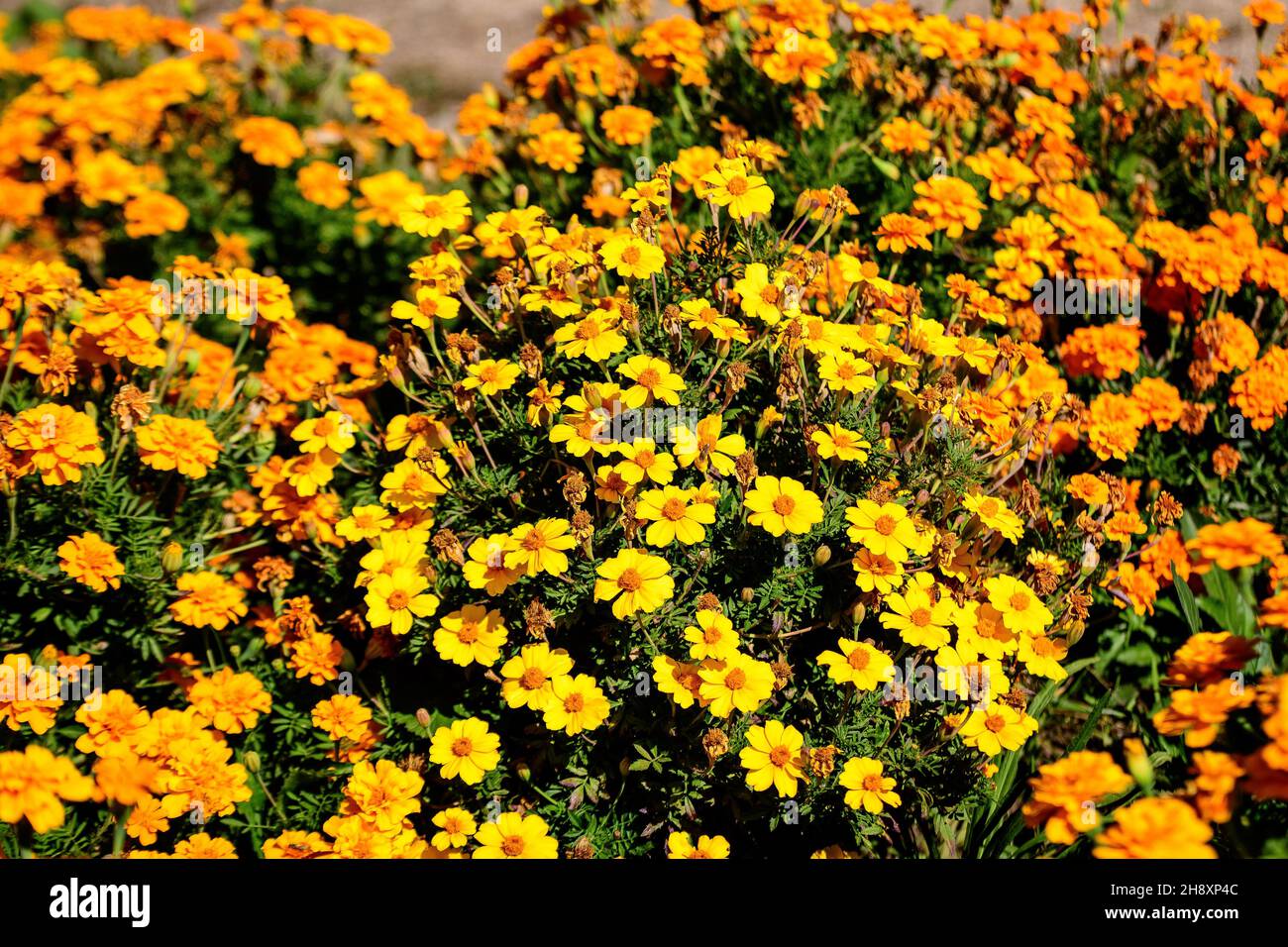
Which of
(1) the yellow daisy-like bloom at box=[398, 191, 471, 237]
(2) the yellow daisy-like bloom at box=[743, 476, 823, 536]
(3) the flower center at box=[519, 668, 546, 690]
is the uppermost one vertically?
(1) the yellow daisy-like bloom at box=[398, 191, 471, 237]

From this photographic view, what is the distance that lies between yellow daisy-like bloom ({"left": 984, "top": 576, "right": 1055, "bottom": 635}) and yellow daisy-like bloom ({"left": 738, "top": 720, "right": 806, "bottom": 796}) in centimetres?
52

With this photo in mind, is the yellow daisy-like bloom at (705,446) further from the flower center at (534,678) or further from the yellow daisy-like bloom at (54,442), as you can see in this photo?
the yellow daisy-like bloom at (54,442)

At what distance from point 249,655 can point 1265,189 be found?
3387 millimetres

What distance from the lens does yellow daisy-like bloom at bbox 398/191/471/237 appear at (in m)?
2.67

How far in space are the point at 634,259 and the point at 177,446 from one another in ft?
4.03

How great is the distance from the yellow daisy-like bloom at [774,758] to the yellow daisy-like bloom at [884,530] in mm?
412

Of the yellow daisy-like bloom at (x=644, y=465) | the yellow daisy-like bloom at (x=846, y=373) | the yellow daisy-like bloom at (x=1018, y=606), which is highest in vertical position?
the yellow daisy-like bloom at (x=846, y=373)

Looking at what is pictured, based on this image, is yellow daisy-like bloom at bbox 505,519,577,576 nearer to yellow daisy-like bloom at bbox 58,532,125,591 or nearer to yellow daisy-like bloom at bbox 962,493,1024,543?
yellow daisy-like bloom at bbox 962,493,1024,543

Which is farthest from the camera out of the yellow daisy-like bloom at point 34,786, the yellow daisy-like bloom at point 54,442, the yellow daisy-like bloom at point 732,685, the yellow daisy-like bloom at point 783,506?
the yellow daisy-like bloom at point 54,442

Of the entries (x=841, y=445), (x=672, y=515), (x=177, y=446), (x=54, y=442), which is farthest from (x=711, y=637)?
(x=54, y=442)

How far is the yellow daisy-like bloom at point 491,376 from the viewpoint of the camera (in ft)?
8.09

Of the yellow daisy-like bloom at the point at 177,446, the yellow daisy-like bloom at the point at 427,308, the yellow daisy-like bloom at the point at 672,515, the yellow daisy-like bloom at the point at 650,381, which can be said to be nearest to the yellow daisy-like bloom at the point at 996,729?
the yellow daisy-like bloom at the point at 672,515

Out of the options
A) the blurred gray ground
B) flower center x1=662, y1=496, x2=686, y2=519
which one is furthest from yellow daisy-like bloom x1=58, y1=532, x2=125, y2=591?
the blurred gray ground
